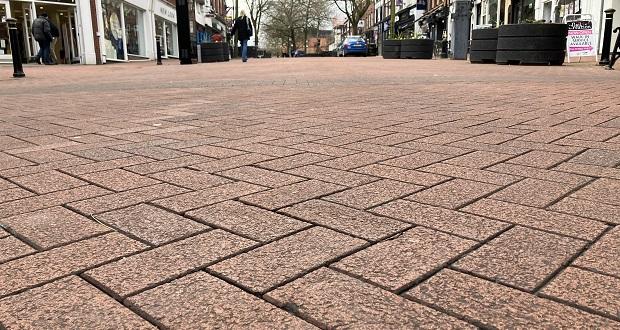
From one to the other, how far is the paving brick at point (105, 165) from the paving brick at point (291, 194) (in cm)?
107

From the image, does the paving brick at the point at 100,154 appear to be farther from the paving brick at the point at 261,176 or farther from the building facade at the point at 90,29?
the building facade at the point at 90,29

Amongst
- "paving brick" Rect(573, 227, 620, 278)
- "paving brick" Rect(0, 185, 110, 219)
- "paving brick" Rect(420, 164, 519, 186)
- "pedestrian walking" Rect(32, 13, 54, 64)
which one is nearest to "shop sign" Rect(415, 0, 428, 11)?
"pedestrian walking" Rect(32, 13, 54, 64)

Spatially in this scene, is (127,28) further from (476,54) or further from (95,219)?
(95,219)

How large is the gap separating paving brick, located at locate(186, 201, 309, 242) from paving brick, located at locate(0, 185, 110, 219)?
619 mm

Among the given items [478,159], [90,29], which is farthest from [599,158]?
[90,29]

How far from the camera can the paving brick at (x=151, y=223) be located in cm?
202

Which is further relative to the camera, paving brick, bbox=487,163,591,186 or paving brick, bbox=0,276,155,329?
paving brick, bbox=487,163,591,186

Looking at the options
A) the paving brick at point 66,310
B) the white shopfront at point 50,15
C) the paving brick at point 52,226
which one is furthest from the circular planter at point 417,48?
the paving brick at point 66,310

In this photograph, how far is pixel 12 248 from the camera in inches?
75.6

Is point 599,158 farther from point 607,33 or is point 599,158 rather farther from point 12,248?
point 607,33

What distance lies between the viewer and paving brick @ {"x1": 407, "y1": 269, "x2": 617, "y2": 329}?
1.38 meters

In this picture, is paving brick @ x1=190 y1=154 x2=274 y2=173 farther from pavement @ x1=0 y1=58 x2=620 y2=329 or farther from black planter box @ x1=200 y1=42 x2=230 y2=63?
black planter box @ x1=200 y1=42 x2=230 y2=63

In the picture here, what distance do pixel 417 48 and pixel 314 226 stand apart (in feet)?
73.1

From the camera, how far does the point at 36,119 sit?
5.36 meters
